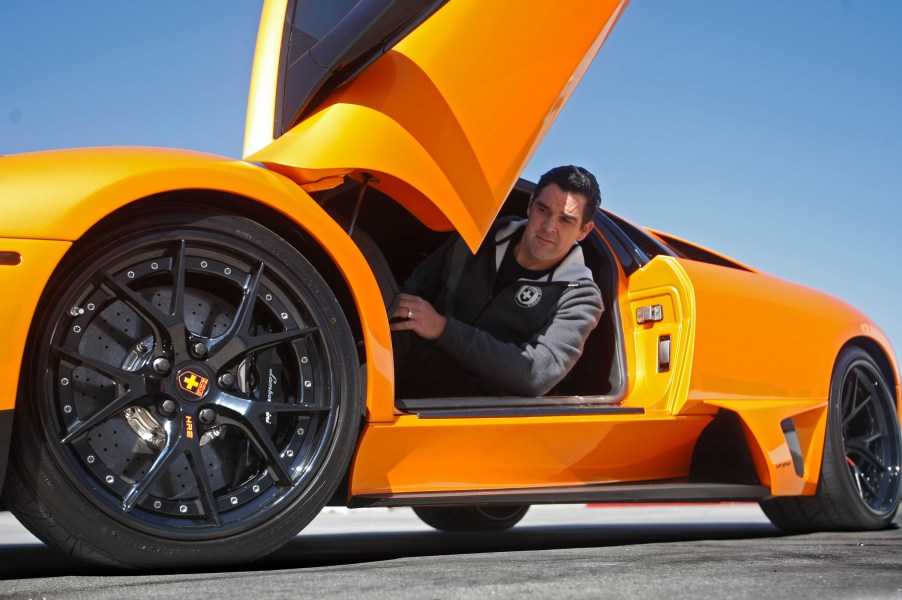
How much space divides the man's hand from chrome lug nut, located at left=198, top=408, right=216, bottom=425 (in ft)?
3.03

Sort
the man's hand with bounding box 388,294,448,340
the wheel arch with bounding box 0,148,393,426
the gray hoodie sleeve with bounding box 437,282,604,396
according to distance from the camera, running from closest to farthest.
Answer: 1. the wheel arch with bounding box 0,148,393,426
2. the man's hand with bounding box 388,294,448,340
3. the gray hoodie sleeve with bounding box 437,282,604,396

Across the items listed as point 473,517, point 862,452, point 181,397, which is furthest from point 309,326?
point 862,452

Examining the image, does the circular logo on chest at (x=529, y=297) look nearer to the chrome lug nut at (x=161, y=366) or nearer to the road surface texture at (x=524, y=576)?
the road surface texture at (x=524, y=576)

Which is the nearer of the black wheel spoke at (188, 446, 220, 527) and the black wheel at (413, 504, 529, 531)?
the black wheel spoke at (188, 446, 220, 527)

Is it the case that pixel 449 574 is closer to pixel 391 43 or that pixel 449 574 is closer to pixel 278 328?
pixel 278 328

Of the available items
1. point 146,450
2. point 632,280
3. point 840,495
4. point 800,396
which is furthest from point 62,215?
point 840,495

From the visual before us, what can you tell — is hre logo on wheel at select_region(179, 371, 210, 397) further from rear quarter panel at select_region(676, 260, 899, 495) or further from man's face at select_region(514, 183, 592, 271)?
rear quarter panel at select_region(676, 260, 899, 495)

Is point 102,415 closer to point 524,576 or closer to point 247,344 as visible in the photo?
point 247,344

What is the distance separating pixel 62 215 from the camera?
2.30 m

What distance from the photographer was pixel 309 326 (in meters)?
2.69

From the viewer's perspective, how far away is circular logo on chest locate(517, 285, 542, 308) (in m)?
3.74

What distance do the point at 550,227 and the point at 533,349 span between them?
0.52 m

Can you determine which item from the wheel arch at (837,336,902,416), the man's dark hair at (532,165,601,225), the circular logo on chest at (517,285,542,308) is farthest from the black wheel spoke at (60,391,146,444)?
the wheel arch at (837,336,902,416)

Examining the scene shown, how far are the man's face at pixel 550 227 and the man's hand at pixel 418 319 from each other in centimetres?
63
